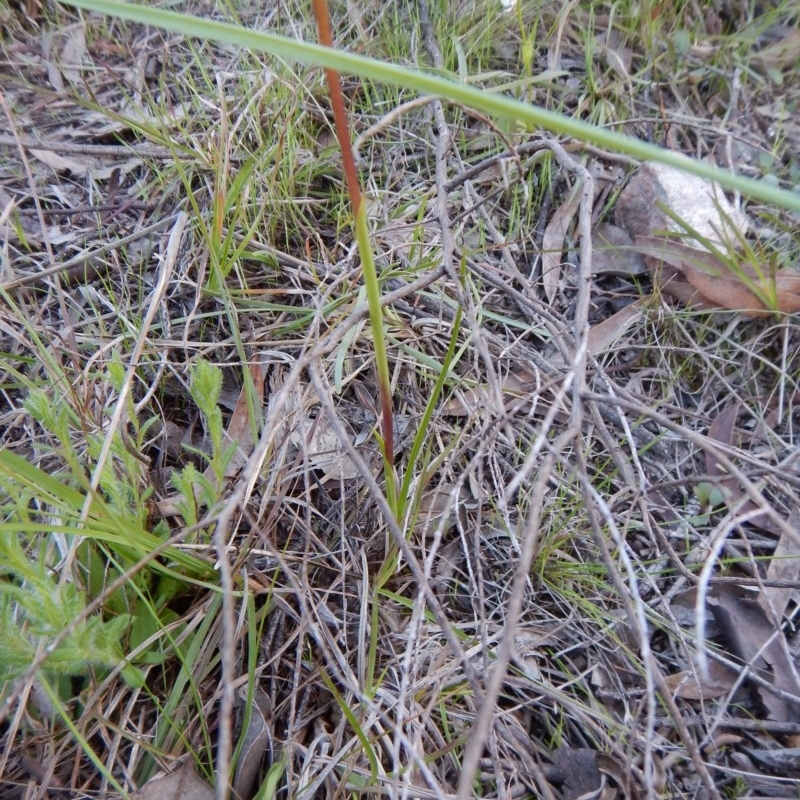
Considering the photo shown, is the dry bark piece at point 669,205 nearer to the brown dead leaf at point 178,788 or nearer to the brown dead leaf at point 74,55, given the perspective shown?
the brown dead leaf at point 178,788

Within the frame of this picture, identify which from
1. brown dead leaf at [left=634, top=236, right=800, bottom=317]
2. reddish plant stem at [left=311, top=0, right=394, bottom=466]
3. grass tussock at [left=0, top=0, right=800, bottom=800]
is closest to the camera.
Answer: reddish plant stem at [left=311, top=0, right=394, bottom=466]

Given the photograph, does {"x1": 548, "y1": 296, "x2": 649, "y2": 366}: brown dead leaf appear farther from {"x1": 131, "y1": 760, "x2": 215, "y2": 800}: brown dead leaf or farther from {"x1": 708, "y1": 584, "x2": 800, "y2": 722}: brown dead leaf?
{"x1": 131, "y1": 760, "x2": 215, "y2": 800}: brown dead leaf

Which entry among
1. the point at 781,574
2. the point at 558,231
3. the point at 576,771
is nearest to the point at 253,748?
the point at 576,771

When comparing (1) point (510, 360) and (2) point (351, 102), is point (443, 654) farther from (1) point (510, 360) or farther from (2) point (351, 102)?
(2) point (351, 102)

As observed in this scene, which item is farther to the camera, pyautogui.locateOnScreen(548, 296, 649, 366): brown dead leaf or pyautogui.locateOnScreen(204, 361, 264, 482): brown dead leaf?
pyautogui.locateOnScreen(548, 296, 649, 366): brown dead leaf

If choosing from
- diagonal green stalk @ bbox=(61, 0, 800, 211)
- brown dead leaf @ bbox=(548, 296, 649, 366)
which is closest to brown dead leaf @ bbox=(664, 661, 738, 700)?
brown dead leaf @ bbox=(548, 296, 649, 366)

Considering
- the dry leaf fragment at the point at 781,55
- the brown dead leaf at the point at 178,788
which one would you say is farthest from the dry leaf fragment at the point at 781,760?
the dry leaf fragment at the point at 781,55
